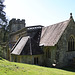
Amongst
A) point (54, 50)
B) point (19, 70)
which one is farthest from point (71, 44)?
point (19, 70)

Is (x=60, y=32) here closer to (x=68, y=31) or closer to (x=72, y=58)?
(x=68, y=31)

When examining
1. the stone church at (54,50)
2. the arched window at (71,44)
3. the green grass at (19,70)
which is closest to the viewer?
the green grass at (19,70)

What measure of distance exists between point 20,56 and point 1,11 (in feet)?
49.7

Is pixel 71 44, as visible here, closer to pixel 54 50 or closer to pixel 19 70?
pixel 54 50

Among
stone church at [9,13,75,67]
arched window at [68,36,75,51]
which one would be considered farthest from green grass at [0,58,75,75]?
arched window at [68,36,75,51]

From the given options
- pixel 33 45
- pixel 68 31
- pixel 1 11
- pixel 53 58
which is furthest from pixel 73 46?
pixel 1 11

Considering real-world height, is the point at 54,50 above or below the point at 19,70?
above

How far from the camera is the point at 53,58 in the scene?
68.6 ft

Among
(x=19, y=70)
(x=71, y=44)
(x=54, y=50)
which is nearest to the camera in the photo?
(x=19, y=70)

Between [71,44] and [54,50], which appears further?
[71,44]

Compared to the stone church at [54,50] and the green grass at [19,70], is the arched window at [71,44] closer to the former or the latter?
the stone church at [54,50]

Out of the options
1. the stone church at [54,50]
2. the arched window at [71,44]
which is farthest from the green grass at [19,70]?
the arched window at [71,44]

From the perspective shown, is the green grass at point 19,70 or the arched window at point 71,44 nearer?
the green grass at point 19,70

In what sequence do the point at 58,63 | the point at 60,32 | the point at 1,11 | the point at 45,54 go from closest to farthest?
the point at 58,63
the point at 60,32
the point at 45,54
the point at 1,11
